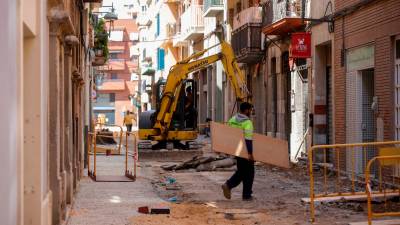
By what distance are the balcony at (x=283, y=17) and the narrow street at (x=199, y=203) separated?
596 cm

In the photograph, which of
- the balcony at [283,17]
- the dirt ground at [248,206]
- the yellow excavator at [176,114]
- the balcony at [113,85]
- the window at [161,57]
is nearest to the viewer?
the dirt ground at [248,206]

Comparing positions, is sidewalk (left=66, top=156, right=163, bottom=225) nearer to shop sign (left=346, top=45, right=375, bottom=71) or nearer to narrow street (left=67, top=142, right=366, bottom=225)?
narrow street (left=67, top=142, right=366, bottom=225)

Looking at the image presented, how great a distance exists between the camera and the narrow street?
41.5 feet

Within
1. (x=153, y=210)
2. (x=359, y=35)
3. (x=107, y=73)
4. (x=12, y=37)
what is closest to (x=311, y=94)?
(x=359, y=35)

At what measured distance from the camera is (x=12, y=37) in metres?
6.70

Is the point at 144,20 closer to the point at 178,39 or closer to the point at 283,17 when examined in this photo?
the point at 178,39

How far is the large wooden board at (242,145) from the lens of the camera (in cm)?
1555

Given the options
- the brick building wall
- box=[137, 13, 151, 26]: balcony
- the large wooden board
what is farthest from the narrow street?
box=[137, 13, 151, 26]: balcony

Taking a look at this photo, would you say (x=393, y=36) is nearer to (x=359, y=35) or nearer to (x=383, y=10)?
(x=383, y=10)

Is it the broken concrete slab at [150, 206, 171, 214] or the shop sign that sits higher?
the shop sign

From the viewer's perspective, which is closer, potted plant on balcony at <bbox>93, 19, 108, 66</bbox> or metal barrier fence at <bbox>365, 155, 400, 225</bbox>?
metal barrier fence at <bbox>365, 155, 400, 225</bbox>

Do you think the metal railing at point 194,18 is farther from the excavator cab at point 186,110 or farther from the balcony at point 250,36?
the excavator cab at point 186,110

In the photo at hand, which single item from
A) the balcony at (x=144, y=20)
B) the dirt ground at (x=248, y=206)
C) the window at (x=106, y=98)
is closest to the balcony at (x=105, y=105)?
the window at (x=106, y=98)

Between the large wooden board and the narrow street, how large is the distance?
2.41ft
